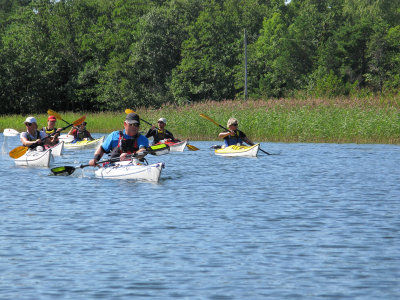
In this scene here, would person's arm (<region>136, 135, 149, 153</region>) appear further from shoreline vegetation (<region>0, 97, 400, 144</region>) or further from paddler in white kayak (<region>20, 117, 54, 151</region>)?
shoreline vegetation (<region>0, 97, 400, 144</region>)

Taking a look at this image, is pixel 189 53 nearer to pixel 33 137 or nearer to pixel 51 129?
pixel 51 129

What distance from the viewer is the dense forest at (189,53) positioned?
5546 centimetres

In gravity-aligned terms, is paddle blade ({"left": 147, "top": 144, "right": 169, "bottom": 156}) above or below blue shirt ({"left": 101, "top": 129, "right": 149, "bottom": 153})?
below

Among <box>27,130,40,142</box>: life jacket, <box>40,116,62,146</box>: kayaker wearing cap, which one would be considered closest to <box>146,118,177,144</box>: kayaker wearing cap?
<box>40,116,62,146</box>: kayaker wearing cap

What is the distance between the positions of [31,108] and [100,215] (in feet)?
155

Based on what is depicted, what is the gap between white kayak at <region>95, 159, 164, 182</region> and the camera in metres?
14.5

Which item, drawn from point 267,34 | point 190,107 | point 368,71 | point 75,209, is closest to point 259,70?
point 267,34

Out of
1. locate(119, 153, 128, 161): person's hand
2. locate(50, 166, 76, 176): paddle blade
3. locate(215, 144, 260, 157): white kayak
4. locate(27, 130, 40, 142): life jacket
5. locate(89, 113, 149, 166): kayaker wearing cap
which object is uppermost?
locate(89, 113, 149, 166): kayaker wearing cap

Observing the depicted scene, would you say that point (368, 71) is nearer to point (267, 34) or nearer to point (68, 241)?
point (267, 34)

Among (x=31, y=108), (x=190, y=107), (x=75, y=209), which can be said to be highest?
(x=75, y=209)

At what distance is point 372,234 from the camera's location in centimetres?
895

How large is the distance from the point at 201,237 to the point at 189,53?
50.7 m

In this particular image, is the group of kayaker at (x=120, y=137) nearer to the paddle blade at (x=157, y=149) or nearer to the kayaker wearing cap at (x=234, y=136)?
the kayaker wearing cap at (x=234, y=136)

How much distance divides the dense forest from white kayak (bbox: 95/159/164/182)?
3788cm
